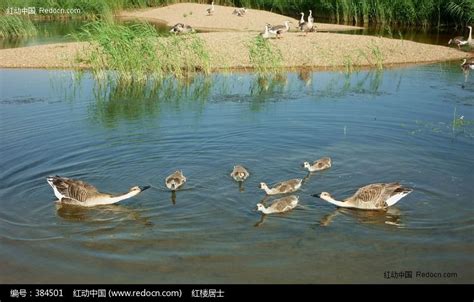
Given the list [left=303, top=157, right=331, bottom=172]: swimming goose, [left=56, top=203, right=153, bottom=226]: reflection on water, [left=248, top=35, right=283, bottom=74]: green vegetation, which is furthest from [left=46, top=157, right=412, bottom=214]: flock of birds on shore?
[left=248, top=35, right=283, bottom=74]: green vegetation

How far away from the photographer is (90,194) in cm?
1188

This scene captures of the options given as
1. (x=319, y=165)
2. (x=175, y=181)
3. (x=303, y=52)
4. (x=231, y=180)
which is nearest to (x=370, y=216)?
(x=319, y=165)

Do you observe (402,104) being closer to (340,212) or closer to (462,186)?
(462,186)

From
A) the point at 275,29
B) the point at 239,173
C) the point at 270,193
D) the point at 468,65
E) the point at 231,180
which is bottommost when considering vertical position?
the point at 270,193

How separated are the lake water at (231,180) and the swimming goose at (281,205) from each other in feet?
0.64

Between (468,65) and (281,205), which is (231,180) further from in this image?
(468,65)

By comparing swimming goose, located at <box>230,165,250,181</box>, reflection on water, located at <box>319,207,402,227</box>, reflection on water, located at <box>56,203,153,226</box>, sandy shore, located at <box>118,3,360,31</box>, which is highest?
sandy shore, located at <box>118,3,360,31</box>

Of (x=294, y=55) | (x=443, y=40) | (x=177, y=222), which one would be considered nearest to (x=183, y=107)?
(x=177, y=222)

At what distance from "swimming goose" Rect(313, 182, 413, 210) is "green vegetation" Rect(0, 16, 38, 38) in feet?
119

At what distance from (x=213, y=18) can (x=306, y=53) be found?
2148 centimetres

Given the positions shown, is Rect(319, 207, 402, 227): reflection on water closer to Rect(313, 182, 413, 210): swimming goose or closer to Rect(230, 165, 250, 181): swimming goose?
Rect(313, 182, 413, 210): swimming goose

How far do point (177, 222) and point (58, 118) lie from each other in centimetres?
987

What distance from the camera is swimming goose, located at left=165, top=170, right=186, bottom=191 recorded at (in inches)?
488

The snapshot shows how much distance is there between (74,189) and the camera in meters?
11.9
